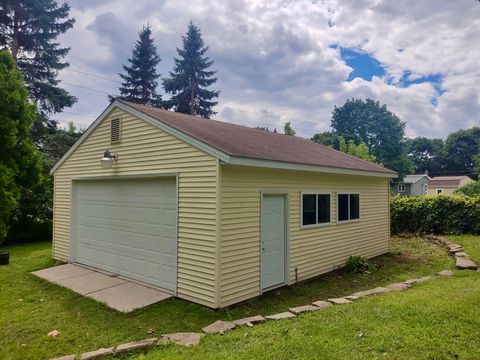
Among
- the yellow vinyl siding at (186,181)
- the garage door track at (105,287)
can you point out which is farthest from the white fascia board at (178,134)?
the garage door track at (105,287)

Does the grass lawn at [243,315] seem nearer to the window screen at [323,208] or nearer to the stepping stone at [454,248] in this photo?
the window screen at [323,208]

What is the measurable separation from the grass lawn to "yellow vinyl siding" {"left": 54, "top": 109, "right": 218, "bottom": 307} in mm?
521

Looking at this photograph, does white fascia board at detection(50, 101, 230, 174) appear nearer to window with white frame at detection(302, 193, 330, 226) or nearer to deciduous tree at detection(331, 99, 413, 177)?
window with white frame at detection(302, 193, 330, 226)

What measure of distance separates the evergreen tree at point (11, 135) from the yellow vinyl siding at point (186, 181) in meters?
2.44

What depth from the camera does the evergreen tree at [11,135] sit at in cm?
812

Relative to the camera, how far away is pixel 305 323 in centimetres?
462

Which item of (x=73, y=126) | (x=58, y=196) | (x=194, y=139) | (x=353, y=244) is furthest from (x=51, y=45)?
(x=353, y=244)

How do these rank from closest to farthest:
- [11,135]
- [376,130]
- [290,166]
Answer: [290,166], [11,135], [376,130]

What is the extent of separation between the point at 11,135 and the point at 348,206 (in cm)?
914

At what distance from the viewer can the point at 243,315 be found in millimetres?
5637

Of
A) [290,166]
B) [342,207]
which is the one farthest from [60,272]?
[342,207]

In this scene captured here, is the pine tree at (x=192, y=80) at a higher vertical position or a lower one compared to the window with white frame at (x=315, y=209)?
higher

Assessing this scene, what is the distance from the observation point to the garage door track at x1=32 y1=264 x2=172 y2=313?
6.19 metres

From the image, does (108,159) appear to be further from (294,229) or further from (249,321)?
(249,321)
